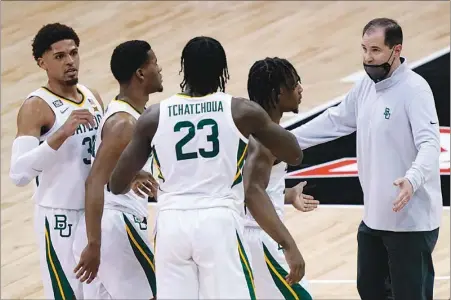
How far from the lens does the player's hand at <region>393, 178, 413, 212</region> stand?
5.00m

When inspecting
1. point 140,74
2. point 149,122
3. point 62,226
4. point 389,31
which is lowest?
point 62,226

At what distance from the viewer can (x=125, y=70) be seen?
5441 millimetres

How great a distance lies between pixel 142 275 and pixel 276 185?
2.78 feet

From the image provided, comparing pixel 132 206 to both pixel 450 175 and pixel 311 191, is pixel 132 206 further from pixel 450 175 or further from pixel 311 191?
pixel 450 175

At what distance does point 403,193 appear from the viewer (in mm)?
4996

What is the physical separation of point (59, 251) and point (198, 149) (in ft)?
4.49

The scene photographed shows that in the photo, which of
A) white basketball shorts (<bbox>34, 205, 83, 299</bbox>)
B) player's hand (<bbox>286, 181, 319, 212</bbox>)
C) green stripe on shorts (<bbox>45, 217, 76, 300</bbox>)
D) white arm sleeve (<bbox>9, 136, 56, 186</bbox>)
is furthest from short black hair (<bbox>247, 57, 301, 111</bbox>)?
green stripe on shorts (<bbox>45, 217, 76, 300</bbox>)

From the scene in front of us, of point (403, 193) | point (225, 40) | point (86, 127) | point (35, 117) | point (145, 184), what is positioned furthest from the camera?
point (225, 40)

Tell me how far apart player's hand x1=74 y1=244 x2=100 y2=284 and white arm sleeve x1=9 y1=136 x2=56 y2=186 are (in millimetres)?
465

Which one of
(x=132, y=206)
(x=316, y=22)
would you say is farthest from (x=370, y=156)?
(x=316, y=22)

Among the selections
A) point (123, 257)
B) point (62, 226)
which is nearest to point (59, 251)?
point (62, 226)

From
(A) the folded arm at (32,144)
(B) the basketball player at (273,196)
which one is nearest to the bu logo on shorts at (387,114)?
(B) the basketball player at (273,196)

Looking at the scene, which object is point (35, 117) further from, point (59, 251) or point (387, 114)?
point (387, 114)

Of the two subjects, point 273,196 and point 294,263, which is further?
point 273,196
